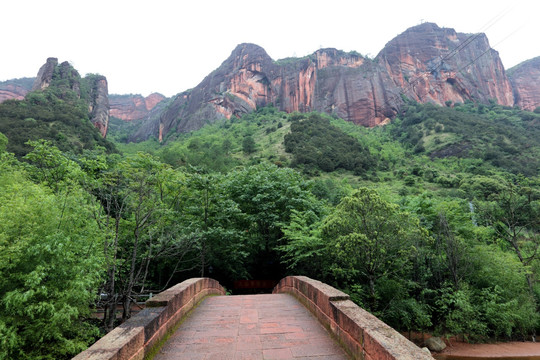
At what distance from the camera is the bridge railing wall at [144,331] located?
2.45 meters

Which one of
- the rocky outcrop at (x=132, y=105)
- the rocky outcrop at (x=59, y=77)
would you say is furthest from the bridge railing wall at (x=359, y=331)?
the rocky outcrop at (x=132, y=105)

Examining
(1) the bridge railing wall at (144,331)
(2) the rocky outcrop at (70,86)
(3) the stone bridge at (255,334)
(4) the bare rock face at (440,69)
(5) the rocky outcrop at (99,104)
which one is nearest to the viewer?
(1) the bridge railing wall at (144,331)

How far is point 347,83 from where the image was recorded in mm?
78312

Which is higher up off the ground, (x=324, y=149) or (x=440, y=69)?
(x=440, y=69)

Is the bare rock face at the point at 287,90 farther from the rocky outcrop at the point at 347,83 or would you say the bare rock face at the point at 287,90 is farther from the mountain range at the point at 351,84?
the mountain range at the point at 351,84

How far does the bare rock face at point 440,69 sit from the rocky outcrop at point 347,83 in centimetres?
25

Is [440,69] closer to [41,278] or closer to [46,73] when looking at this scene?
[41,278]

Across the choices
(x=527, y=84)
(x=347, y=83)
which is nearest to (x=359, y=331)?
(x=347, y=83)

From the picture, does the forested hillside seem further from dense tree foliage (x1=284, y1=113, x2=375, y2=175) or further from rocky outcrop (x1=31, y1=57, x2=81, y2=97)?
rocky outcrop (x1=31, y1=57, x2=81, y2=97)

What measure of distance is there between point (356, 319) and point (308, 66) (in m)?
89.7

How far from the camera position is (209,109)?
78438 millimetres

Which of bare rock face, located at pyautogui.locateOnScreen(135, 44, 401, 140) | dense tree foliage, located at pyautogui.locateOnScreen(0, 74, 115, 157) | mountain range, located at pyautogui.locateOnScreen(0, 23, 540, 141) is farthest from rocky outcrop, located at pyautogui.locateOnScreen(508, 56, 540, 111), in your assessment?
dense tree foliage, located at pyautogui.locateOnScreen(0, 74, 115, 157)

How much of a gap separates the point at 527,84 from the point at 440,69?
48.4m

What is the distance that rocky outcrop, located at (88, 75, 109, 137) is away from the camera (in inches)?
2197
